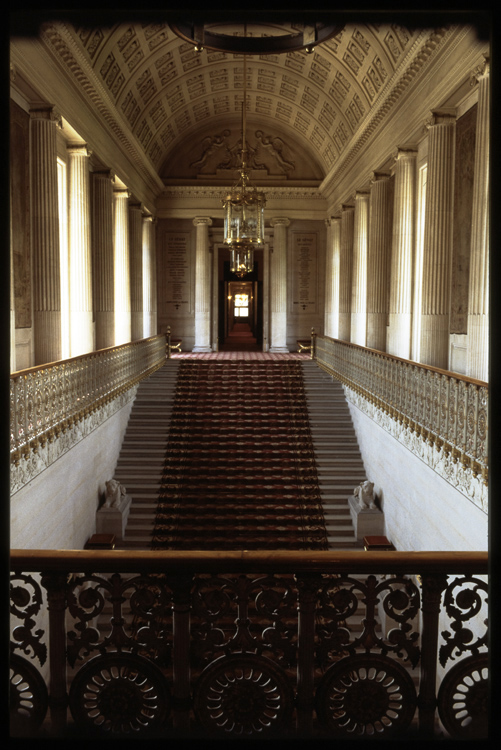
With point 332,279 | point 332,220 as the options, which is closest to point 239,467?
point 332,279

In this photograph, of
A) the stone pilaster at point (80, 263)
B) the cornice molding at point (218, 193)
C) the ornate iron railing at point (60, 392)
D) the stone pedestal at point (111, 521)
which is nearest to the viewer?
the ornate iron railing at point (60, 392)

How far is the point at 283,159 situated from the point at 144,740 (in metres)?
23.8

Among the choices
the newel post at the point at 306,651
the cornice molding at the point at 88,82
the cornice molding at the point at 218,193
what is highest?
the cornice molding at the point at 218,193

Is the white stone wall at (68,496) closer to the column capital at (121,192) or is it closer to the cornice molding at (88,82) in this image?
the cornice molding at (88,82)

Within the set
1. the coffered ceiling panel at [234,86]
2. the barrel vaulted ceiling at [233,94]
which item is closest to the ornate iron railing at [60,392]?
the barrel vaulted ceiling at [233,94]

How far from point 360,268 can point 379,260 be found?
297cm

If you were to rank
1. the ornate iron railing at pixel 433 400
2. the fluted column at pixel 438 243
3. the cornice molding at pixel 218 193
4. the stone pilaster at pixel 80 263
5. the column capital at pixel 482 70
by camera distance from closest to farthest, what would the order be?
the ornate iron railing at pixel 433 400 < the column capital at pixel 482 70 < the fluted column at pixel 438 243 < the stone pilaster at pixel 80 263 < the cornice molding at pixel 218 193

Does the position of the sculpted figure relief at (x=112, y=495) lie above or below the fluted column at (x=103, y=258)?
below

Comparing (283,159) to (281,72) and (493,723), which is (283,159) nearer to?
(281,72)

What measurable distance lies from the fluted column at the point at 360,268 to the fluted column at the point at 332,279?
2.65 metres

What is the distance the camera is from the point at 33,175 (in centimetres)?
1006

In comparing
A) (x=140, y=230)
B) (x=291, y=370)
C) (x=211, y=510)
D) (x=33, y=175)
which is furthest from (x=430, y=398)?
(x=140, y=230)

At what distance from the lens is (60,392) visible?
839 cm

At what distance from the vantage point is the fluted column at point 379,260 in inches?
606
